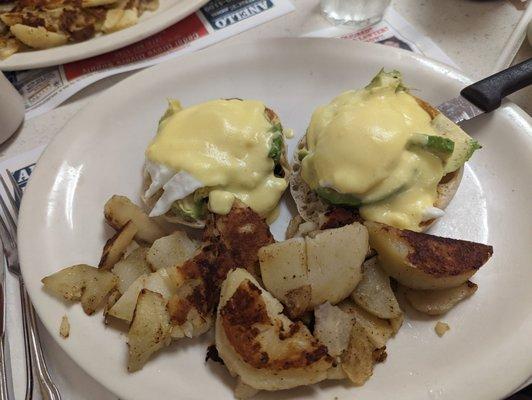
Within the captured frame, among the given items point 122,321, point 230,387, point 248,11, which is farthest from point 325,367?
point 248,11

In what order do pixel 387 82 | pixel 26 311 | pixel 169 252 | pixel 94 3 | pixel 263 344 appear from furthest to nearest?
pixel 94 3
pixel 387 82
pixel 26 311
pixel 169 252
pixel 263 344

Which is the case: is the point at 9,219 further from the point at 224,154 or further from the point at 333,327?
the point at 333,327

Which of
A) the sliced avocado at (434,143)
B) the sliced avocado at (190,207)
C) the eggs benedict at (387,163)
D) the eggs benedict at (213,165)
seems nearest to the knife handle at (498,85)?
the eggs benedict at (387,163)

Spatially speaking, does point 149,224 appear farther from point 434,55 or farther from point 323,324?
→ point 434,55

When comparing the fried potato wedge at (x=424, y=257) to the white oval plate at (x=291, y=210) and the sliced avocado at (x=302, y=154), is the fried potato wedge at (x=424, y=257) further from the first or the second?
the sliced avocado at (x=302, y=154)

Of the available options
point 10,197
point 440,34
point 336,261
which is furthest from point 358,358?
point 440,34
